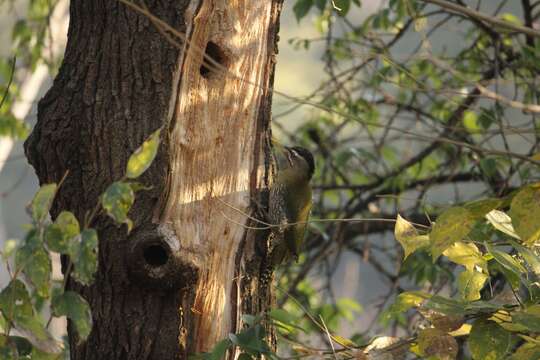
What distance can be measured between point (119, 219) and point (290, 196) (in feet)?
7.04

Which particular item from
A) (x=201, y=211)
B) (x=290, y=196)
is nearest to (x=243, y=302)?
(x=201, y=211)

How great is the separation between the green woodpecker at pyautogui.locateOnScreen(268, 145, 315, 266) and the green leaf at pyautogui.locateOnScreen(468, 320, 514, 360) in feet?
4.04

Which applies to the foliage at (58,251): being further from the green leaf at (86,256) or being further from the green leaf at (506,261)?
the green leaf at (506,261)

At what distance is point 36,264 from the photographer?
6.00 ft

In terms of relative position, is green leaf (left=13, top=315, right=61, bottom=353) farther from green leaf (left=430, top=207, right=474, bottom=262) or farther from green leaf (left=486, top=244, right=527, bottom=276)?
green leaf (left=486, top=244, right=527, bottom=276)

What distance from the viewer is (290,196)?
3.91 m

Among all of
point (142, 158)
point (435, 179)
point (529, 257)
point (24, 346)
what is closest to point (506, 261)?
point (529, 257)

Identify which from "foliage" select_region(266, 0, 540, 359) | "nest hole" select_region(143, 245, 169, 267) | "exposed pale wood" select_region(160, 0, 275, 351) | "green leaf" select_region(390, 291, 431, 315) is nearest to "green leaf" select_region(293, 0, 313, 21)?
"foliage" select_region(266, 0, 540, 359)

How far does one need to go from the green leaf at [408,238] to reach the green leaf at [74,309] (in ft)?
2.55

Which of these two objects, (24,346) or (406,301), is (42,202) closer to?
(24,346)

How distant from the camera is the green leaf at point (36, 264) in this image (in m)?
1.81

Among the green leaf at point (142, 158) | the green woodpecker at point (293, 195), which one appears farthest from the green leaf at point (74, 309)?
the green woodpecker at point (293, 195)

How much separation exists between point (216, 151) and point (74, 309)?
92cm

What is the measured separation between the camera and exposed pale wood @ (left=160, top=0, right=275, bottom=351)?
260cm
